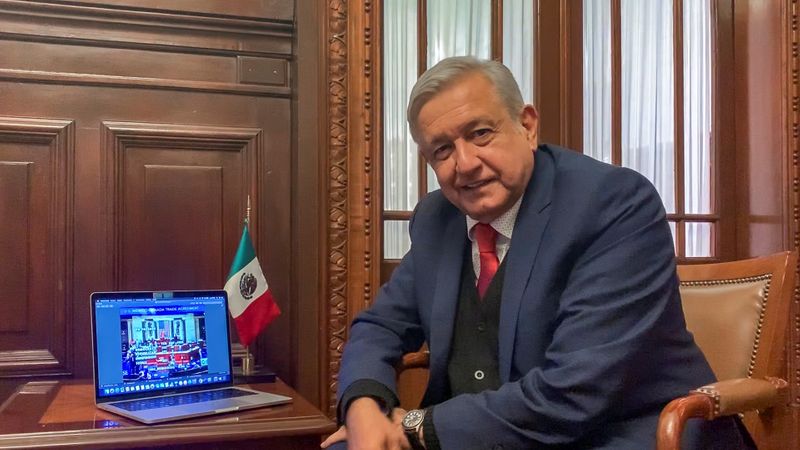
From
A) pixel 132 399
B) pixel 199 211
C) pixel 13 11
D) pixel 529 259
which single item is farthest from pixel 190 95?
pixel 529 259

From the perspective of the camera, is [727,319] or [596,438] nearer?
[596,438]

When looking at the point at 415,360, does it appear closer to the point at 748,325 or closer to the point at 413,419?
the point at 413,419

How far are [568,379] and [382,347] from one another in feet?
1.55

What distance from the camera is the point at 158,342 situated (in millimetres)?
1759

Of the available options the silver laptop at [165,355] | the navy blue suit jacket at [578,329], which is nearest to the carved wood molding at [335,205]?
the silver laptop at [165,355]

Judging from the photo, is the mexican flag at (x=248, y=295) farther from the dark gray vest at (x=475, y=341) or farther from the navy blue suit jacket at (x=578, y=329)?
the dark gray vest at (x=475, y=341)

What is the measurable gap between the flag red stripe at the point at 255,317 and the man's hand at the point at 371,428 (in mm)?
643

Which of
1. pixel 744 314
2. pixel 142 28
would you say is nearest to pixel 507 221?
pixel 744 314

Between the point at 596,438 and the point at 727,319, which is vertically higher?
the point at 727,319

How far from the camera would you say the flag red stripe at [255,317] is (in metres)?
2.00

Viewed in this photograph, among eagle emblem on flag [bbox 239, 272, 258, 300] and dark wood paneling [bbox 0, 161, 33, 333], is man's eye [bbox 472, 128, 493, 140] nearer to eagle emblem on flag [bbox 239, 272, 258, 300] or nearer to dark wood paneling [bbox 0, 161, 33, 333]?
eagle emblem on flag [bbox 239, 272, 258, 300]

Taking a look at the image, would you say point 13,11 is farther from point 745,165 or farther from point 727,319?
point 745,165

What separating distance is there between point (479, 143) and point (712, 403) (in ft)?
2.02

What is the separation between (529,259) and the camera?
1381 mm
